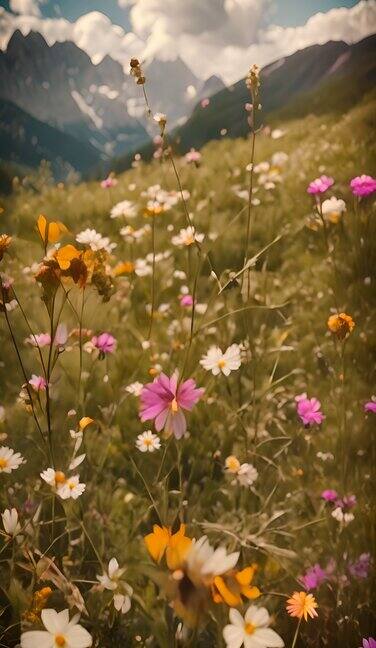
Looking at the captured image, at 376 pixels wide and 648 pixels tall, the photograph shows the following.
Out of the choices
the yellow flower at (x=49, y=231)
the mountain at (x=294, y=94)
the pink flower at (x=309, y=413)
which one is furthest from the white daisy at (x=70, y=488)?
the mountain at (x=294, y=94)

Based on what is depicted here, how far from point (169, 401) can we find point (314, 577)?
0.54m

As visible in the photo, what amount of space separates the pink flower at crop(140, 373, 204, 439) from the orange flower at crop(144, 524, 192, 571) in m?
0.28

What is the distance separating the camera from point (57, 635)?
567 millimetres

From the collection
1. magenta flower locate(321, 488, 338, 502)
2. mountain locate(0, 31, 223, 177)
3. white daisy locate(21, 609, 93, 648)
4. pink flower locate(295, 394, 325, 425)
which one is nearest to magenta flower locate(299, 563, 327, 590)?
magenta flower locate(321, 488, 338, 502)

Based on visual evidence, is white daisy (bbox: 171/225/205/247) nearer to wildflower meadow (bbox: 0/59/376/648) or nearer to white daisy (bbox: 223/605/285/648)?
wildflower meadow (bbox: 0/59/376/648)

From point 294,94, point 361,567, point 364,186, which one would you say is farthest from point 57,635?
point 294,94

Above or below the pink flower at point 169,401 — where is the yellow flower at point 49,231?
above

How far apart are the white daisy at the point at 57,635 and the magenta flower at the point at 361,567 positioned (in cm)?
68

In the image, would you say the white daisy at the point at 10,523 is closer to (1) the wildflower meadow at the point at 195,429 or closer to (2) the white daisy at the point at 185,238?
(1) the wildflower meadow at the point at 195,429

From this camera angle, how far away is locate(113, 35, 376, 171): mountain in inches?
120

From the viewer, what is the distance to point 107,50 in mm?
1761

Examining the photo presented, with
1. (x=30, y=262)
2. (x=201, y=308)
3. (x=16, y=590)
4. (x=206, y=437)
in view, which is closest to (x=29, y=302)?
(x=30, y=262)

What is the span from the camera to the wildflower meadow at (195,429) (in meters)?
0.77

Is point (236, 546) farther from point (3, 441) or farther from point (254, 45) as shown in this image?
point (254, 45)
